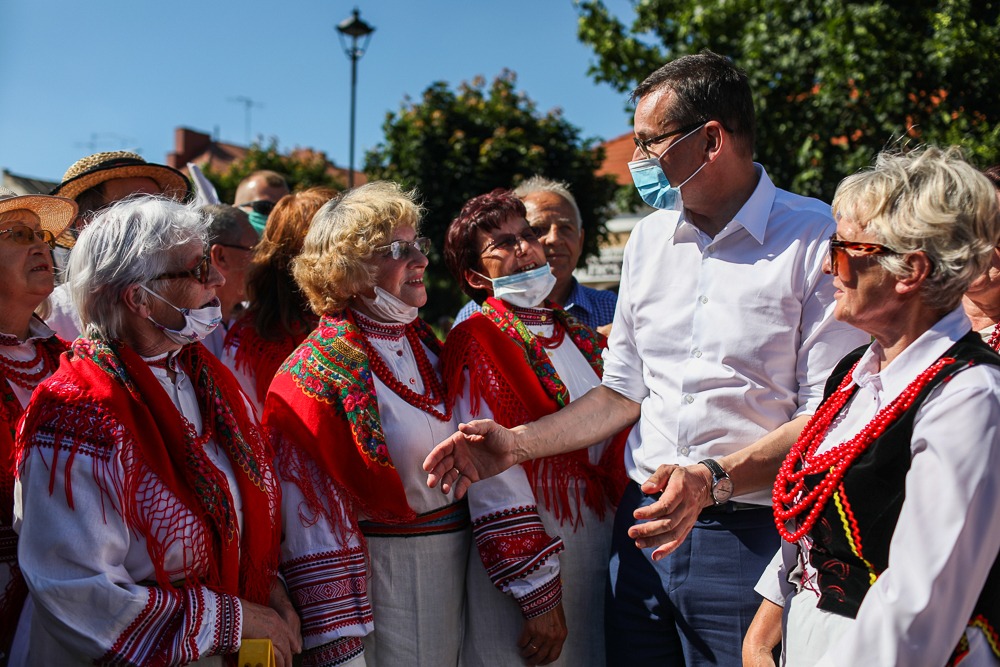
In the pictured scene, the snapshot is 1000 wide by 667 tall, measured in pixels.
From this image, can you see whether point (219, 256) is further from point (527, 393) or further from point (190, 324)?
point (527, 393)

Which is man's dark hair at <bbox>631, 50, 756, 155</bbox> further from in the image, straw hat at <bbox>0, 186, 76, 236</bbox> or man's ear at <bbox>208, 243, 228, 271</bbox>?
man's ear at <bbox>208, 243, 228, 271</bbox>

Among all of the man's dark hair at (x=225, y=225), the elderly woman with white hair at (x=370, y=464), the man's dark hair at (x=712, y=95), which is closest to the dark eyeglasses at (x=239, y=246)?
the man's dark hair at (x=225, y=225)

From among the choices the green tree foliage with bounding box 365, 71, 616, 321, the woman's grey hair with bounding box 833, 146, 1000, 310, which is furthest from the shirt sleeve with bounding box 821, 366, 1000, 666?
the green tree foliage with bounding box 365, 71, 616, 321

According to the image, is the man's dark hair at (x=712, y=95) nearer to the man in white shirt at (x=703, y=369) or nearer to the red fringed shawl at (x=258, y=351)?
the man in white shirt at (x=703, y=369)

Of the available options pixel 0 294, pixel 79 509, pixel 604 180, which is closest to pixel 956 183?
pixel 79 509

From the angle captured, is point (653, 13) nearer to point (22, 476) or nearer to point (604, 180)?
point (604, 180)

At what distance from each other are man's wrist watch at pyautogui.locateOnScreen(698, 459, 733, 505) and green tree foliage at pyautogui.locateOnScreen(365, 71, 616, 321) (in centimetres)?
862

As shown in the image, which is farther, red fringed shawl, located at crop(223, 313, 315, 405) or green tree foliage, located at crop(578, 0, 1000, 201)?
green tree foliage, located at crop(578, 0, 1000, 201)

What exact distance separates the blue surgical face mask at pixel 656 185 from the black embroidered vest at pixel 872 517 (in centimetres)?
124

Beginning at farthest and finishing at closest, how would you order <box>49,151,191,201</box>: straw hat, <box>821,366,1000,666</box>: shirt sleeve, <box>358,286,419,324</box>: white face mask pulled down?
<box>49,151,191,201</box>: straw hat → <box>358,286,419,324</box>: white face mask pulled down → <box>821,366,1000,666</box>: shirt sleeve

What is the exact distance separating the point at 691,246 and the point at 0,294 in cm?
235

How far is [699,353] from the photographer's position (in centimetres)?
282

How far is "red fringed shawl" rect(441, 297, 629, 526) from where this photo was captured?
3.31m

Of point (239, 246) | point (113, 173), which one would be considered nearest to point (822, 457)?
point (239, 246)
